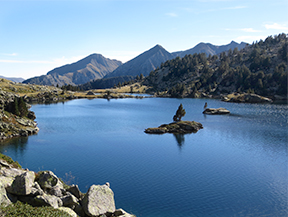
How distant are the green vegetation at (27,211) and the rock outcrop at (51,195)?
1.01 metres

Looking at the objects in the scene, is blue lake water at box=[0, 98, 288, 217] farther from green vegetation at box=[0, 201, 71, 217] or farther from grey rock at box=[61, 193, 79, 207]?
green vegetation at box=[0, 201, 71, 217]

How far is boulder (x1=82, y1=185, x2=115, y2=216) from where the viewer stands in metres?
26.7

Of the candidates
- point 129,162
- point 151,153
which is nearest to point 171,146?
point 151,153

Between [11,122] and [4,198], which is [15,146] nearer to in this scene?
[11,122]

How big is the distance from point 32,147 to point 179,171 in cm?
4448

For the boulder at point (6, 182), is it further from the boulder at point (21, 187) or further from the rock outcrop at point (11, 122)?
the rock outcrop at point (11, 122)

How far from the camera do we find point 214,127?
343 feet

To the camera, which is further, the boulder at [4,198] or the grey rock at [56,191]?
the grey rock at [56,191]

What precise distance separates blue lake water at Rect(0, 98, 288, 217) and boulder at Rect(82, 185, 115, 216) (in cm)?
731

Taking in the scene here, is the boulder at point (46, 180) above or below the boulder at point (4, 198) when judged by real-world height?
below

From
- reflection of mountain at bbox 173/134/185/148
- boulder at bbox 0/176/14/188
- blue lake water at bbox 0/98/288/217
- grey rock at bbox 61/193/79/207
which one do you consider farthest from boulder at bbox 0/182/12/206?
reflection of mountain at bbox 173/134/185/148

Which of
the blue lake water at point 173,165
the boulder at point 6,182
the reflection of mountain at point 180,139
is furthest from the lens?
the reflection of mountain at point 180,139

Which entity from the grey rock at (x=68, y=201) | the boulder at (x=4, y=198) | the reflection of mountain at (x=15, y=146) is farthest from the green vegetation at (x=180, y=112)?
the boulder at (x=4, y=198)

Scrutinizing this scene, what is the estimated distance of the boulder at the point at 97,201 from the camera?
26.7 m
